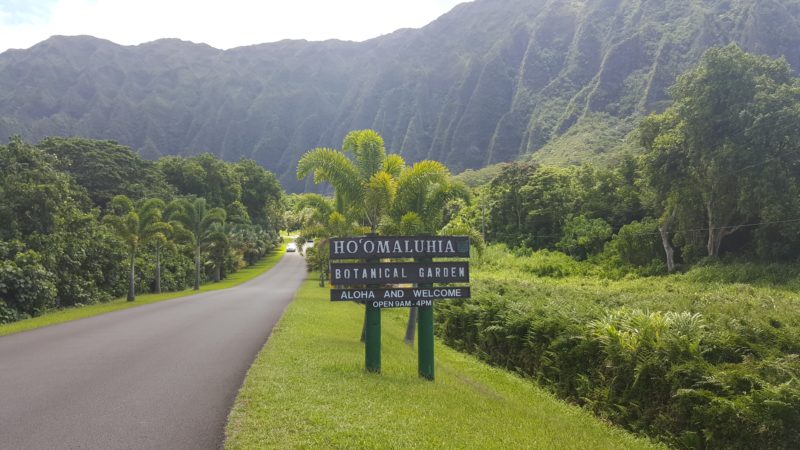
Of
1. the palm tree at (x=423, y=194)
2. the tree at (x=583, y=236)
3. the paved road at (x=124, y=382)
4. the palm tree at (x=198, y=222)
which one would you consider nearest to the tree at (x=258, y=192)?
the palm tree at (x=198, y=222)

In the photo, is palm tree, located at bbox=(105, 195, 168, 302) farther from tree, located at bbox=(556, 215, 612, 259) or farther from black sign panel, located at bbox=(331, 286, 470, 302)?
tree, located at bbox=(556, 215, 612, 259)

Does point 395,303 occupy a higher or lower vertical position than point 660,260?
higher

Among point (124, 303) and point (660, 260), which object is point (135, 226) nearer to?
point (124, 303)

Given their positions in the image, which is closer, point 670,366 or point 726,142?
point 670,366

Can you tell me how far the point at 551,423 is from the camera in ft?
28.6

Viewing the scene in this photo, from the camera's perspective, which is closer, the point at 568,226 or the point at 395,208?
the point at 395,208

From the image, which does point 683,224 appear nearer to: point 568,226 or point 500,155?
point 568,226

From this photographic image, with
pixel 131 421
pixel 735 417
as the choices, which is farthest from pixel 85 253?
pixel 735 417

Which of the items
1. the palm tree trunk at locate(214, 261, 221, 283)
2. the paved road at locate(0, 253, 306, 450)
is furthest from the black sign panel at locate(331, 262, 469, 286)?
the palm tree trunk at locate(214, 261, 221, 283)

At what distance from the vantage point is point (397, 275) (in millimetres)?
10711

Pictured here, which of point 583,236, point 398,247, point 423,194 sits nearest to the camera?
point 398,247

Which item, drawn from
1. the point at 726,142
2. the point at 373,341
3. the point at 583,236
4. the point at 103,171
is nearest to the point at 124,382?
the point at 373,341

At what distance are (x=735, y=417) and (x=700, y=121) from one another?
4019 centimetres

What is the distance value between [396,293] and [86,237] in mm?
29442
